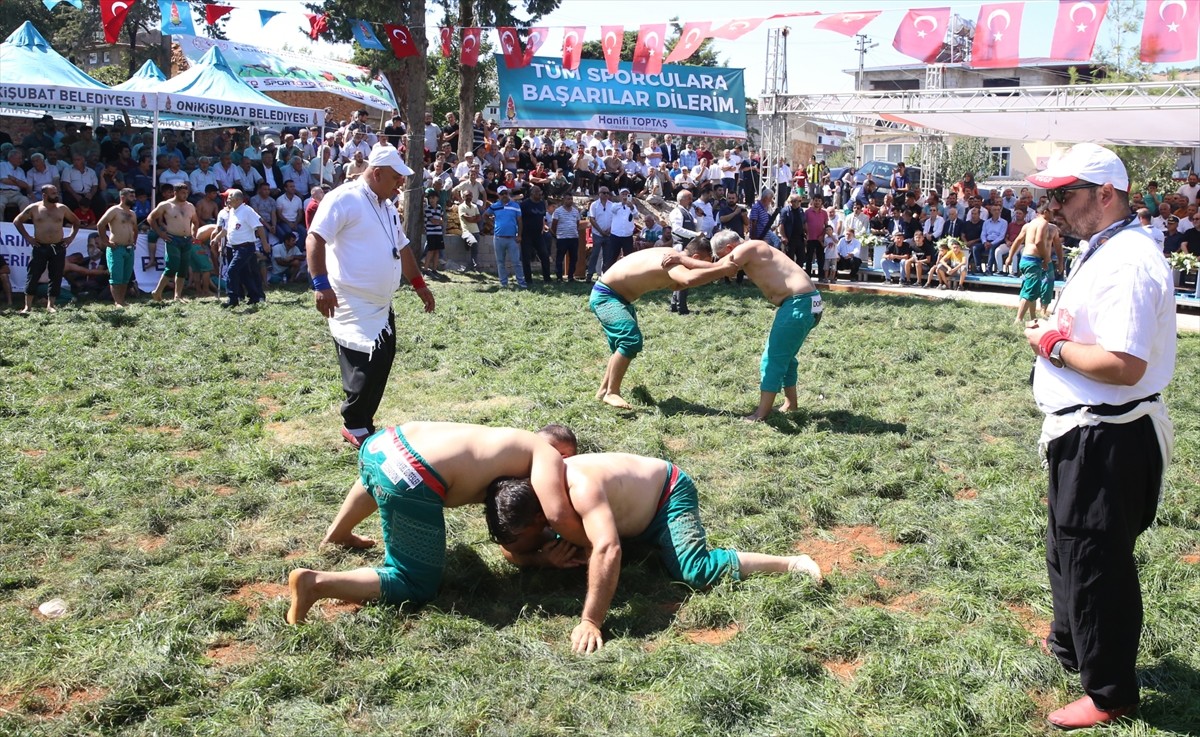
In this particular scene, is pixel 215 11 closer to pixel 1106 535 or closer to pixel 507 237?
pixel 507 237

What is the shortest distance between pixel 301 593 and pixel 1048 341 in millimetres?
2981

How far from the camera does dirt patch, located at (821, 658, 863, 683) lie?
3.78 metres

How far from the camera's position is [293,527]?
5.32m

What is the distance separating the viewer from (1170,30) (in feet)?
53.8

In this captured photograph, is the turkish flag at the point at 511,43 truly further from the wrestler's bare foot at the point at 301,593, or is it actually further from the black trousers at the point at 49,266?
the wrestler's bare foot at the point at 301,593

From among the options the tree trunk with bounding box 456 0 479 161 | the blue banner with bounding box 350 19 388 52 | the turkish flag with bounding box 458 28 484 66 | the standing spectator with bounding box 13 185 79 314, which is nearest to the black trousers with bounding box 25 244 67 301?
the standing spectator with bounding box 13 185 79 314

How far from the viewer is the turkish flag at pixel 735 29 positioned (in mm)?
18672

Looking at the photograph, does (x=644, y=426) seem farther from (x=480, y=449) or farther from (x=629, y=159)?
(x=629, y=159)

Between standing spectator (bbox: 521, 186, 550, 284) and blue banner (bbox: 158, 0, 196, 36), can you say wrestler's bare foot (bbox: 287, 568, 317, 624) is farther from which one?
blue banner (bbox: 158, 0, 196, 36)

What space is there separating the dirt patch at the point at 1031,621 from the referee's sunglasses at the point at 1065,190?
184 cm

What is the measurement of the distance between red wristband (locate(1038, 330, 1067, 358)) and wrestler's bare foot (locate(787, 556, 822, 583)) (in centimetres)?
170

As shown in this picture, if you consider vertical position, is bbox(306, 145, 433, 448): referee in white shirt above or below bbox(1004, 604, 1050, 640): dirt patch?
above

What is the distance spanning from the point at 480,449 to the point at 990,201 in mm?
19360

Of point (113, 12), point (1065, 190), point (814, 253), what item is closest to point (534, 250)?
point (814, 253)
